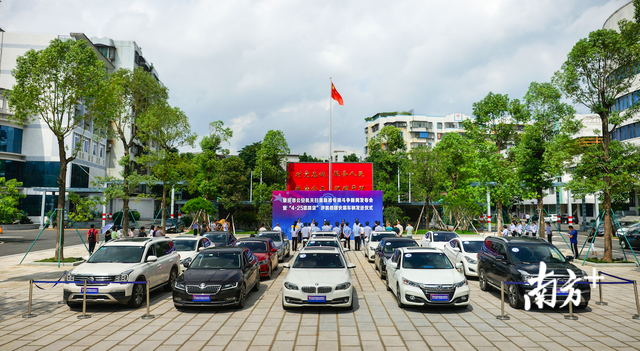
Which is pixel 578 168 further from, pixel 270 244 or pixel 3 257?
pixel 3 257

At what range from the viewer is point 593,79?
17.0 meters

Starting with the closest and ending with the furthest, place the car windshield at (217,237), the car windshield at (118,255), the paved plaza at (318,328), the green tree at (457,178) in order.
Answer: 1. the paved plaza at (318,328)
2. the car windshield at (118,255)
3. the car windshield at (217,237)
4. the green tree at (457,178)

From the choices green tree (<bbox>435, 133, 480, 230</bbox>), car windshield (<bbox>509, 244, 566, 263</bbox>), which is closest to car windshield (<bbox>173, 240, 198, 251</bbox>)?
car windshield (<bbox>509, 244, 566, 263</bbox>)

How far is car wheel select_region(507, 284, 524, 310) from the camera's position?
920cm

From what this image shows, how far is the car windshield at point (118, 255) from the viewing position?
10.2 metres

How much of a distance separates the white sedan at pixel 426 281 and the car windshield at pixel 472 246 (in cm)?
444

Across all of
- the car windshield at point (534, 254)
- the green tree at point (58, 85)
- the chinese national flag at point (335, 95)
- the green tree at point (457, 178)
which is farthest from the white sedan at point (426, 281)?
the green tree at point (457, 178)

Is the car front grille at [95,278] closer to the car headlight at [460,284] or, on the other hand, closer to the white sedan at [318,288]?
the white sedan at [318,288]

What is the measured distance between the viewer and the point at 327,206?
29.7 metres

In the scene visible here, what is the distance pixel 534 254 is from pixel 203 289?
8.72 m

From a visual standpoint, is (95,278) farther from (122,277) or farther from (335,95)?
(335,95)

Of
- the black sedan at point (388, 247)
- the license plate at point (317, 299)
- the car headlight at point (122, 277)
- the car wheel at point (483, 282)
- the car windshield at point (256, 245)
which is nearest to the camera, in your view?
the license plate at point (317, 299)

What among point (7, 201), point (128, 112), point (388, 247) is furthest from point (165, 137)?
point (388, 247)

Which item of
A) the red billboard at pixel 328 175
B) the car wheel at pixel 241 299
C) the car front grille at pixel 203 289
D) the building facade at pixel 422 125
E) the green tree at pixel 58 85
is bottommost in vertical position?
the car wheel at pixel 241 299
